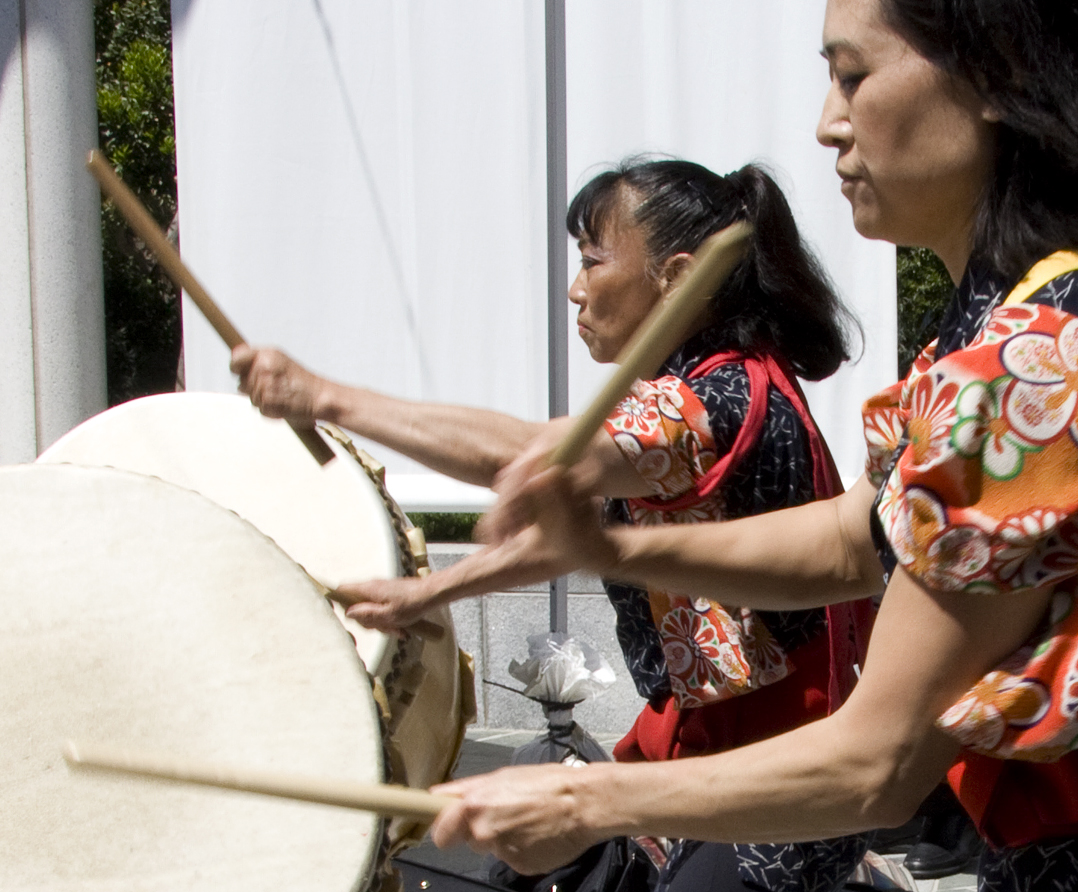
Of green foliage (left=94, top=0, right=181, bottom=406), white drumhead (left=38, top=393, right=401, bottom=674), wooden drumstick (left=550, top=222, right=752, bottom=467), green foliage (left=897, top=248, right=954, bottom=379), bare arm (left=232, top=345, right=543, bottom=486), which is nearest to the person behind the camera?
wooden drumstick (left=550, top=222, right=752, bottom=467)

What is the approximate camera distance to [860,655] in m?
1.82

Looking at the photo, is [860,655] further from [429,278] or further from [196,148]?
[196,148]

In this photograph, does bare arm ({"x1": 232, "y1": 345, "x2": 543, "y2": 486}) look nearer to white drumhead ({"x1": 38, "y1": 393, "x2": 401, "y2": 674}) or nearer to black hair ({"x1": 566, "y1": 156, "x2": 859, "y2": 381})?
white drumhead ({"x1": 38, "y1": 393, "x2": 401, "y2": 674})

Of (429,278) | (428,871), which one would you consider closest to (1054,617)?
(428,871)

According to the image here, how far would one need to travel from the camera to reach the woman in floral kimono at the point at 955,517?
83 centimetres

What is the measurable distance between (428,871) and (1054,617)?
5.21 ft

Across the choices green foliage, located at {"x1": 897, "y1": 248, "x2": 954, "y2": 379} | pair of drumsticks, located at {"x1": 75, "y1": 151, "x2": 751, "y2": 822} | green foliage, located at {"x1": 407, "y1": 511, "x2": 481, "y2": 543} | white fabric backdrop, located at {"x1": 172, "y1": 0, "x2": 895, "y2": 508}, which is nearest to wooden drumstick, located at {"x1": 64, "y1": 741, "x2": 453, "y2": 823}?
pair of drumsticks, located at {"x1": 75, "y1": 151, "x2": 751, "y2": 822}

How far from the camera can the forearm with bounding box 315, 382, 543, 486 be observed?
1.74 m

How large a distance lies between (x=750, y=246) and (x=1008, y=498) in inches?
47.7

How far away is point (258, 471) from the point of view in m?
1.92

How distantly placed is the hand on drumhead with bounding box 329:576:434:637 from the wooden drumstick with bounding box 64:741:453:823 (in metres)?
0.49

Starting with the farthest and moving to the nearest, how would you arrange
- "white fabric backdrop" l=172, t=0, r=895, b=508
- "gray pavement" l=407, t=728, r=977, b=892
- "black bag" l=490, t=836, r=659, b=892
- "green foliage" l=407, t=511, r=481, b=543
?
"green foliage" l=407, t=511, r=481, b=543, "white fabric backdrop" l=172, t=0, r=895, b=508, "gray pavement" l=407, t=728, r=977, b=892, "black bag" l=490, t=836, r=659, b=892

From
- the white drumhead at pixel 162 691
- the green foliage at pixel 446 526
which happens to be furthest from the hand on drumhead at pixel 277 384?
the green foliage at pixel 446 526

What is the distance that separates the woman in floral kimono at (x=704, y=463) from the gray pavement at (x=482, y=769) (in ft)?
3.73
